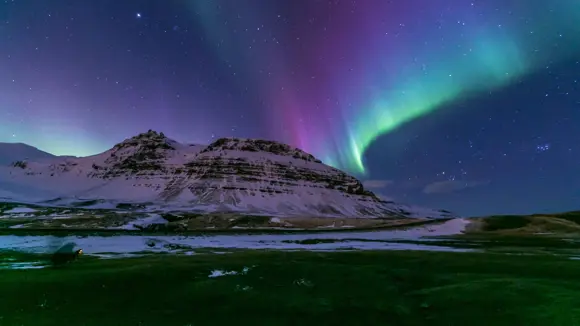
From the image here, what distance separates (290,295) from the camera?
26438 mm

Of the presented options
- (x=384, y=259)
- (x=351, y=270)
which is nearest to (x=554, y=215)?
(x=384, y=259)

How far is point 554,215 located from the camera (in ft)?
477

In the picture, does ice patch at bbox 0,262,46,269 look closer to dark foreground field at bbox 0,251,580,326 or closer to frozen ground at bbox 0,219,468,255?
dark foreground field at bbox 0,251,580,326

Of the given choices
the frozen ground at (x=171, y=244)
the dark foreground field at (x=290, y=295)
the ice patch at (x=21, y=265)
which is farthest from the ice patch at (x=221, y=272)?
the frozen ground at (x=171, y=244)

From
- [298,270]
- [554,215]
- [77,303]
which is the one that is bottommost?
[77,303]

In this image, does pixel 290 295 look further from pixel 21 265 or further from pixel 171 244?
pixel 171 244

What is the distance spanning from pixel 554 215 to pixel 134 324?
159m

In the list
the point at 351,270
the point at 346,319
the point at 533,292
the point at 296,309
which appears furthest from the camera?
the point at 351,270

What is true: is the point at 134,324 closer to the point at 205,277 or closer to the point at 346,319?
the point at 346,319

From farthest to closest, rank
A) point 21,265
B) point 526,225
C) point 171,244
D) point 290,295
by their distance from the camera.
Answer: point 526,225 → point 171,244 → point 21,265 → point 290,295

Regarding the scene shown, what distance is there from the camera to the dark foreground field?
2114cm

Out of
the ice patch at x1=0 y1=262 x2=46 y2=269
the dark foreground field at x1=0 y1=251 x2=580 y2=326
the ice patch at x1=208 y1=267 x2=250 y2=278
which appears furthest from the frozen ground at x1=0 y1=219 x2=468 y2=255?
the dark foreground field at x1=0 y1=251 x2=580 y2=326

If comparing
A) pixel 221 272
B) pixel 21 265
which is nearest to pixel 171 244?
pixel 21 265

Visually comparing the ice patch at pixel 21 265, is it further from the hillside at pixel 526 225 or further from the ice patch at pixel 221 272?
the hillside at pixel 526 225
